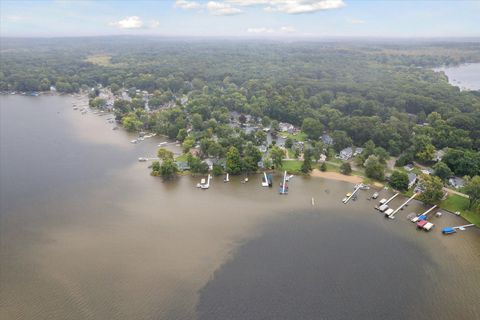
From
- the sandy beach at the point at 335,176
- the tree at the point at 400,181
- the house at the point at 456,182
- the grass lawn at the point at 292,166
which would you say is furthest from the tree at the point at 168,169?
the house at the point at 456,182

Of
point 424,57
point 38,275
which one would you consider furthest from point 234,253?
point 424,57

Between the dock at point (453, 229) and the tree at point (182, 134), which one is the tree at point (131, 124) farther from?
the dock at point (453, 229)

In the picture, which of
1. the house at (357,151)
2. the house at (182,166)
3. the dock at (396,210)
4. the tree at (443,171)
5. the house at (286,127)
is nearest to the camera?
the dock at (396,210)

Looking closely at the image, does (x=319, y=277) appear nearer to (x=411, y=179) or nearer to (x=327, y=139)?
(x=411, y=179)

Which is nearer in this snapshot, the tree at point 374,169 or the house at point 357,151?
the tree at point 374,169

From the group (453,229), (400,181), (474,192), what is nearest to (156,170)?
(400,181)

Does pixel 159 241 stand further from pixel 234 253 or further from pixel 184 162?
pixel 184 162

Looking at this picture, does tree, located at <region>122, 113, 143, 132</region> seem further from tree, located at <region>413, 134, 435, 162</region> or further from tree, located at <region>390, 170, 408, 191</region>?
tree, located at <region>413, 134, 435, 162</region>
